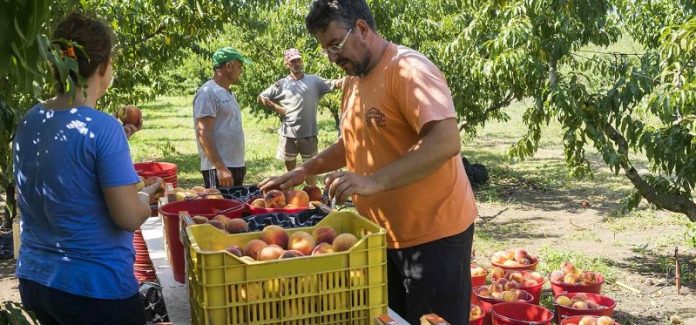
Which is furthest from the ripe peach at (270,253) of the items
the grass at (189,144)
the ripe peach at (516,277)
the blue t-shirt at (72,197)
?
the grass at (189,144)

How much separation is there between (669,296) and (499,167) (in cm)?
653

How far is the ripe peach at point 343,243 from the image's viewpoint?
2104 millimetres

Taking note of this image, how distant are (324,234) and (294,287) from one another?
0.99 ft

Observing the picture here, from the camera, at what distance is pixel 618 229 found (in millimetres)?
8000

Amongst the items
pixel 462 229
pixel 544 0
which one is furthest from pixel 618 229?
pixel 462 229

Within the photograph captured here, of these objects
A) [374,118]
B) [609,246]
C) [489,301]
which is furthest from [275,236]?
[609,246]

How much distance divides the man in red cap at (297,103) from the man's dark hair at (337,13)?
19.8 ft

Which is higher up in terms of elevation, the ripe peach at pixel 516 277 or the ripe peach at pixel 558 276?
the ripe peach at pixel 516 277

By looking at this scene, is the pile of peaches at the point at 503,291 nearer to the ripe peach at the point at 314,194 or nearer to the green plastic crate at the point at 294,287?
the ripe peach at the point at 314,194

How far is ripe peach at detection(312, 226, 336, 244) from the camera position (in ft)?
7.29

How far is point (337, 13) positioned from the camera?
8.34ft

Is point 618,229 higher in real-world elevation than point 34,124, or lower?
lower

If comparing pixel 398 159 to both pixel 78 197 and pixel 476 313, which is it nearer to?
pixel 78 197

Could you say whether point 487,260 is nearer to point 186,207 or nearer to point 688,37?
point 688,37
